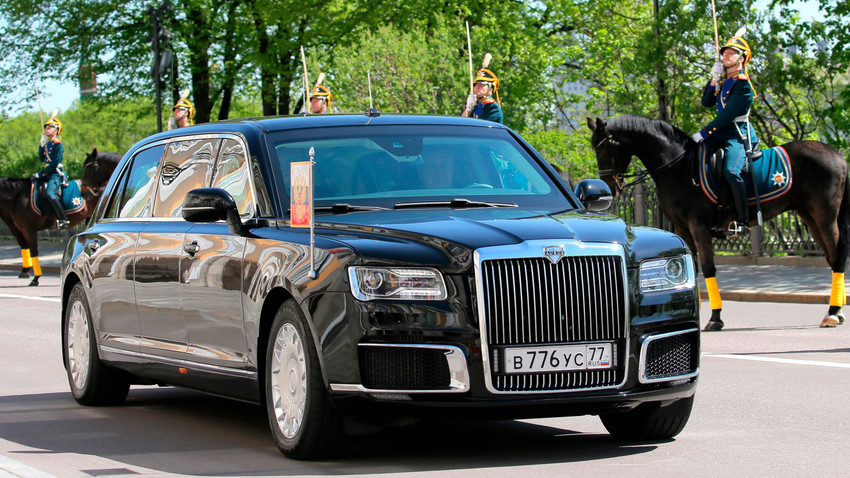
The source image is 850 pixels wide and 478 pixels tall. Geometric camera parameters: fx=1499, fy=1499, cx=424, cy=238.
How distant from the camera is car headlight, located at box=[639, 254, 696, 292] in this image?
7.42 meters

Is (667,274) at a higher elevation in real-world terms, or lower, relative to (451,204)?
lower

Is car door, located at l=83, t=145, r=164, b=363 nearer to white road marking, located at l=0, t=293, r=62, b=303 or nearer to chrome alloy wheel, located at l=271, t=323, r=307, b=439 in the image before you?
chrome alloy wheel, located at l=271, t=323, r=307, b=439

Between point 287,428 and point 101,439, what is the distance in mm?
1653

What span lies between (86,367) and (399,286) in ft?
13.3

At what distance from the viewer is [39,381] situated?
11.9 meters

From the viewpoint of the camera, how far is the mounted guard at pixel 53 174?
29.2 m

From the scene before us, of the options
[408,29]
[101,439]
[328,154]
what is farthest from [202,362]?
[408,29]

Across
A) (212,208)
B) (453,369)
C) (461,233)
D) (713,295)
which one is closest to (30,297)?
(713,295)

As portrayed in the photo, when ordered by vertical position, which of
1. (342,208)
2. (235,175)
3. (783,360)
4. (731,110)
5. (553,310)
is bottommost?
(783,360)

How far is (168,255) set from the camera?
29.7ft

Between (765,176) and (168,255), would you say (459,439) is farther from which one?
(765,176)

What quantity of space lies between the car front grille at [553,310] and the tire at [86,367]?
12.9 ft

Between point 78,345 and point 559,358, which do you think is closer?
point 559,358

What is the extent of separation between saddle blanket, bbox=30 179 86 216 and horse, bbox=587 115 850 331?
15.6 meters
